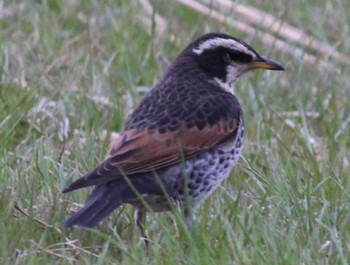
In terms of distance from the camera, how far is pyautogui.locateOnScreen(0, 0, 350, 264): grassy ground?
5.84 metres

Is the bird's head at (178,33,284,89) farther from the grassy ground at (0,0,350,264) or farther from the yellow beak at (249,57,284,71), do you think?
the grassy ground at (0,0,350,264)

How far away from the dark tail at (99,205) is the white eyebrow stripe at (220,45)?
125 cm

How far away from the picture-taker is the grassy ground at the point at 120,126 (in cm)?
584

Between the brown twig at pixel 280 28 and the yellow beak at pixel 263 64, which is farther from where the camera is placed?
the brown twig at pixel 280 28

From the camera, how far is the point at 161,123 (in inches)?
256

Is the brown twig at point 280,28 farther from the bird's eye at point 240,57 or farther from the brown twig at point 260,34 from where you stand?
the bird's eye at point 240,57

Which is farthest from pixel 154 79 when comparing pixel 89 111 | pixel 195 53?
pixel 195 53

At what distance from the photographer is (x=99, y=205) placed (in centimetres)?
605

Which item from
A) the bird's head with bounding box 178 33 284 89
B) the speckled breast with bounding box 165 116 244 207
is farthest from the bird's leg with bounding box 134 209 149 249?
the bird's head with bounding box 178 33 284 89

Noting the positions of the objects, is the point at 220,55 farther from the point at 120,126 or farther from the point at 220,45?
the point at 120,126

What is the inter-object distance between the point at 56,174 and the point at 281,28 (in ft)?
11.9

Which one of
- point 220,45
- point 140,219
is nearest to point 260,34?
point 220,45

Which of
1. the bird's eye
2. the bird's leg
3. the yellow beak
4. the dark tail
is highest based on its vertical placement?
the bird's eye

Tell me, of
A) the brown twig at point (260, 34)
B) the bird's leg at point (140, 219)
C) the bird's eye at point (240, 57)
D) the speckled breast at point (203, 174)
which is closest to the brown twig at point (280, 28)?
the brown twig at point (260, 34)
